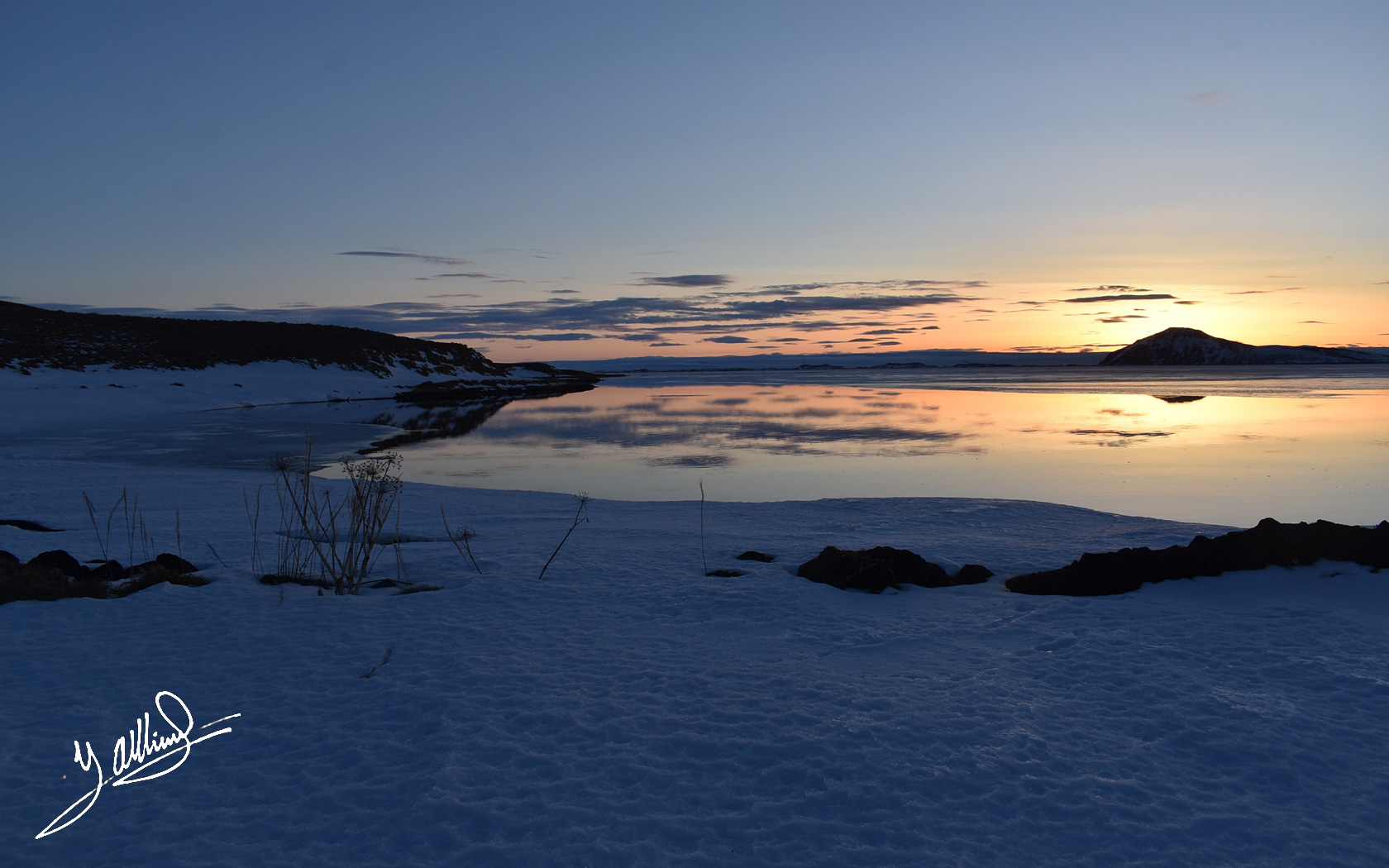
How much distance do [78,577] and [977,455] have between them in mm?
16878

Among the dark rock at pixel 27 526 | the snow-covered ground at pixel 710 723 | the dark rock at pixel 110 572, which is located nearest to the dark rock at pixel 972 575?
the snow-covered ground at pixel 710 723

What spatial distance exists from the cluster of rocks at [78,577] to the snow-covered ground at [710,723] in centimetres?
36

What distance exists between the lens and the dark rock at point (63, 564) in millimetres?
6984

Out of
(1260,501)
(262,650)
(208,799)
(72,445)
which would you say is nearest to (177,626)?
(262,650)

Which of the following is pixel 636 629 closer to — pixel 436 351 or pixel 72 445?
pixel 72 445

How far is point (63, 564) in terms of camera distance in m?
7.05

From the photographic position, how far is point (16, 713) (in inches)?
168

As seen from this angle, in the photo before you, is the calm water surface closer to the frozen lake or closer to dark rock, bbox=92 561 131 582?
the frozen lake

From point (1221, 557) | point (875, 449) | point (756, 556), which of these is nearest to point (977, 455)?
point (875, 449)

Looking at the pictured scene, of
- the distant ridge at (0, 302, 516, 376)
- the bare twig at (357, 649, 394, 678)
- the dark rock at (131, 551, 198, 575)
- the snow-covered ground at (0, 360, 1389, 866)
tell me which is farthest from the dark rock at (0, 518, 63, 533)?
the distant ridge at (0, 302, 516, 376)

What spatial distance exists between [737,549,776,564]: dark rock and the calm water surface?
191 inches

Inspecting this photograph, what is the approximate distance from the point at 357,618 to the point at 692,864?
3962 millimetres

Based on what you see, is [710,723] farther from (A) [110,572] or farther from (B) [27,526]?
(B) [27,526]

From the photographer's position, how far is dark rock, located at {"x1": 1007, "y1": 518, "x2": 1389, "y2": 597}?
22.3 feet
